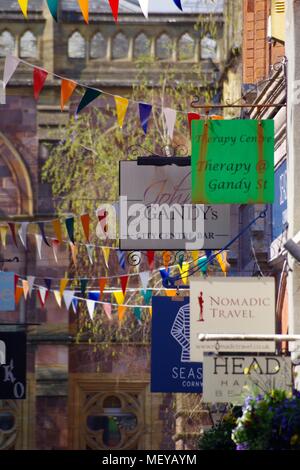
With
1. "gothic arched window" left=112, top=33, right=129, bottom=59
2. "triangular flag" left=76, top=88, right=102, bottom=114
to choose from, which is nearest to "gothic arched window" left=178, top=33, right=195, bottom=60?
"gothic arched window" left=112, top=33, right=129, bottom=59

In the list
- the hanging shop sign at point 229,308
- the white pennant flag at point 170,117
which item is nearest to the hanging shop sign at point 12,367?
the white pennant flag at point 170,117

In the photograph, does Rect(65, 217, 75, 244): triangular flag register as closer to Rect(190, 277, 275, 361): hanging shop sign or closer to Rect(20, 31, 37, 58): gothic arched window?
Rect(190, 277, 275, 361): hanging shop sign

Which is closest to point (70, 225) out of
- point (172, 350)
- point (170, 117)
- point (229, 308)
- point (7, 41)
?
point (172, 350)

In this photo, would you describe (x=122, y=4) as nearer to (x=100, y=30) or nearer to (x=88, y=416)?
(x=100, y=30)

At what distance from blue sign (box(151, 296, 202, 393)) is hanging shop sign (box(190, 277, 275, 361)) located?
4.83 m

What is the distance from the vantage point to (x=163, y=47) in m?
45.1

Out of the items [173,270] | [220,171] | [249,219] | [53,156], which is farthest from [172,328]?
[53,156]

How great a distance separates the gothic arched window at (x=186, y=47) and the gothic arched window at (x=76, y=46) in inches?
94.7

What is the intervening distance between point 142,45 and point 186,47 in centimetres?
110

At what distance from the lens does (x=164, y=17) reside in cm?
4478

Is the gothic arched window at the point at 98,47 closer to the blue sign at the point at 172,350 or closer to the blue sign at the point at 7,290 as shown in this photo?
the blue sign at the point at 7,290

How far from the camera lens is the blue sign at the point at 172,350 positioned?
27484mm

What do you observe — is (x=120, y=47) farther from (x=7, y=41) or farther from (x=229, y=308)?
(x=229, y=308)

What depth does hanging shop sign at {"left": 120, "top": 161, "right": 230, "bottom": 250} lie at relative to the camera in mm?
25766
